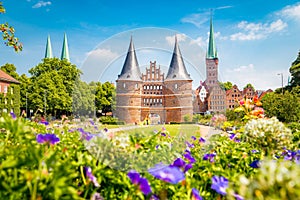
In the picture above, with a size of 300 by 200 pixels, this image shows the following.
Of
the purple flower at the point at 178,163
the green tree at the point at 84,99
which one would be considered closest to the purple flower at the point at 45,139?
the purple flower at the point at 178,163

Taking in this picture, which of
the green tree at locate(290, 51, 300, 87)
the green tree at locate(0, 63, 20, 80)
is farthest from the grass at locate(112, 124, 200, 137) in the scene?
the green tree at locate(0, 63, 20, 80)

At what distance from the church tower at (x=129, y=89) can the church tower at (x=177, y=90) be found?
1.05ft

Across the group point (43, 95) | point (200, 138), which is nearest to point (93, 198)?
point (200, 138)

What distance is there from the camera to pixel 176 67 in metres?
3.33

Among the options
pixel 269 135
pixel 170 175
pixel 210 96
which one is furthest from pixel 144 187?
pixel 210 96

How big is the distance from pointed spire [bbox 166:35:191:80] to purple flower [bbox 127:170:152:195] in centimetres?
165

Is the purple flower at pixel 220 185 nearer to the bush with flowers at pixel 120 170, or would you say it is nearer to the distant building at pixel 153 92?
the bush with flowers at pixel 120 170

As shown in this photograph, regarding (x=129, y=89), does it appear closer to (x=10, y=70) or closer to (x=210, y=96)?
(x=210, y=96)

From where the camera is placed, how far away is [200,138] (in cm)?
306

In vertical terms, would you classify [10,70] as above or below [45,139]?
above

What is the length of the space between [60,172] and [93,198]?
1.50ft

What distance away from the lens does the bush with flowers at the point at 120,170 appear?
1409mm

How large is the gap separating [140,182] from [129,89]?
5.30 feet

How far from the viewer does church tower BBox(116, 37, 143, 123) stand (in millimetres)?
3199
